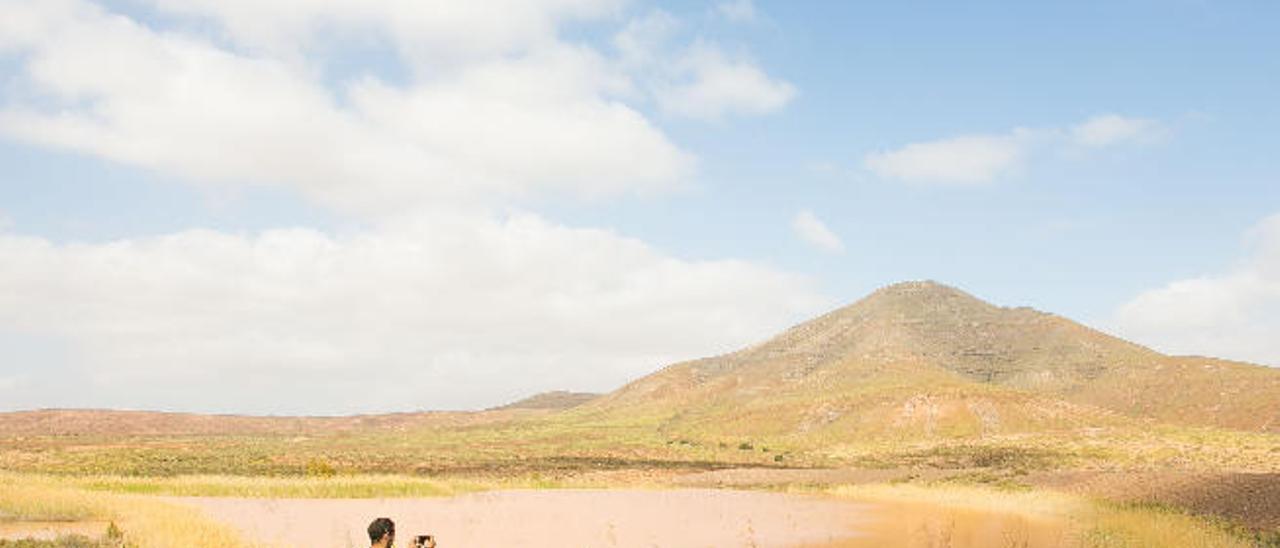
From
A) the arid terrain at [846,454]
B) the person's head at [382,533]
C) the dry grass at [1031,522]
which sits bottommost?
the dry grass at [1031,522]

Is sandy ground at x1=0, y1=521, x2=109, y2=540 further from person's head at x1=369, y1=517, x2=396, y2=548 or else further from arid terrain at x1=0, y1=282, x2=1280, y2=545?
person's head at x1=369, y1=517, x2=396, y2=548

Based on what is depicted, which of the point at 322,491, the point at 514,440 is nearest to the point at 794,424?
the point at 514,440

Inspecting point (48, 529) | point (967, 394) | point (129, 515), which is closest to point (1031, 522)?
point (129, 515)

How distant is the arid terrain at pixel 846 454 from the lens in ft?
110

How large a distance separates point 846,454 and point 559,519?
6728 centimetres

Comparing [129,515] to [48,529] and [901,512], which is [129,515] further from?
[901,512]

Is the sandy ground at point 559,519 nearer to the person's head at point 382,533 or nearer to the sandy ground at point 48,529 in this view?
the sandy ground at point 48,529

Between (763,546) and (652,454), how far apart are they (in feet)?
230

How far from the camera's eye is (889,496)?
43375mm

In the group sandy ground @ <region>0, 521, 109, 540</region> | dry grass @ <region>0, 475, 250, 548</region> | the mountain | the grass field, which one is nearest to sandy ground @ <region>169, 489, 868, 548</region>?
dry grass @ <region>0, 475, 250, 548</region>

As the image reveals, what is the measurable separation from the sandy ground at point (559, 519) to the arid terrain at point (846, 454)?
1.06ft

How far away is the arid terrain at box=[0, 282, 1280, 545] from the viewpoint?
110 feet

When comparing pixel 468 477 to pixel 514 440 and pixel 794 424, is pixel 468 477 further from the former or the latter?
pixel 794 424

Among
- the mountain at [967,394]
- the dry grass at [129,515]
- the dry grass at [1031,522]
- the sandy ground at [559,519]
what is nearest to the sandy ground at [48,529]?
the dry grass at [129,515]
